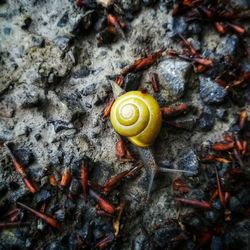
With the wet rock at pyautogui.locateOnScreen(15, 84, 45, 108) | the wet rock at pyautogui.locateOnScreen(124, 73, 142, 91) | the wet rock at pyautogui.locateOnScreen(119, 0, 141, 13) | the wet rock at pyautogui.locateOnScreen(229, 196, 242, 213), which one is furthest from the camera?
the wet rock at pyautogui.locateOnScreen(119, 0, 141, 13)

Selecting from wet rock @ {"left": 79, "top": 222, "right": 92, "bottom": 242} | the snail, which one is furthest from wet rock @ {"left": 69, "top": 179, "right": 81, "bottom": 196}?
the snail

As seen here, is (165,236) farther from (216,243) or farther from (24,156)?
(24,156)

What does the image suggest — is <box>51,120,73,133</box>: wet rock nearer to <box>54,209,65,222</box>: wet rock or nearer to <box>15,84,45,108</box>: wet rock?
<box>15,84,45,108</box>: wet rock

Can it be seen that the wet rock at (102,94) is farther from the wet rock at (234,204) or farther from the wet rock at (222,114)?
the wet rock at (234,204)

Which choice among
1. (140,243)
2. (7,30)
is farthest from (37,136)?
(140,243)

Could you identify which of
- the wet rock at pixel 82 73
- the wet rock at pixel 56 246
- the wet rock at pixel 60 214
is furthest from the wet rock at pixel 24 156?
the wet rock at pixel 82 73

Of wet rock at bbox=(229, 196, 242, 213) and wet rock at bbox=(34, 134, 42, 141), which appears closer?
wet rock at bbox=(229, 196, 242, 213)

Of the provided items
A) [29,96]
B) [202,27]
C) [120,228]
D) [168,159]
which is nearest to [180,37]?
[202,27]

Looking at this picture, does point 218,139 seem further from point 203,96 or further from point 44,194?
point 44,194
